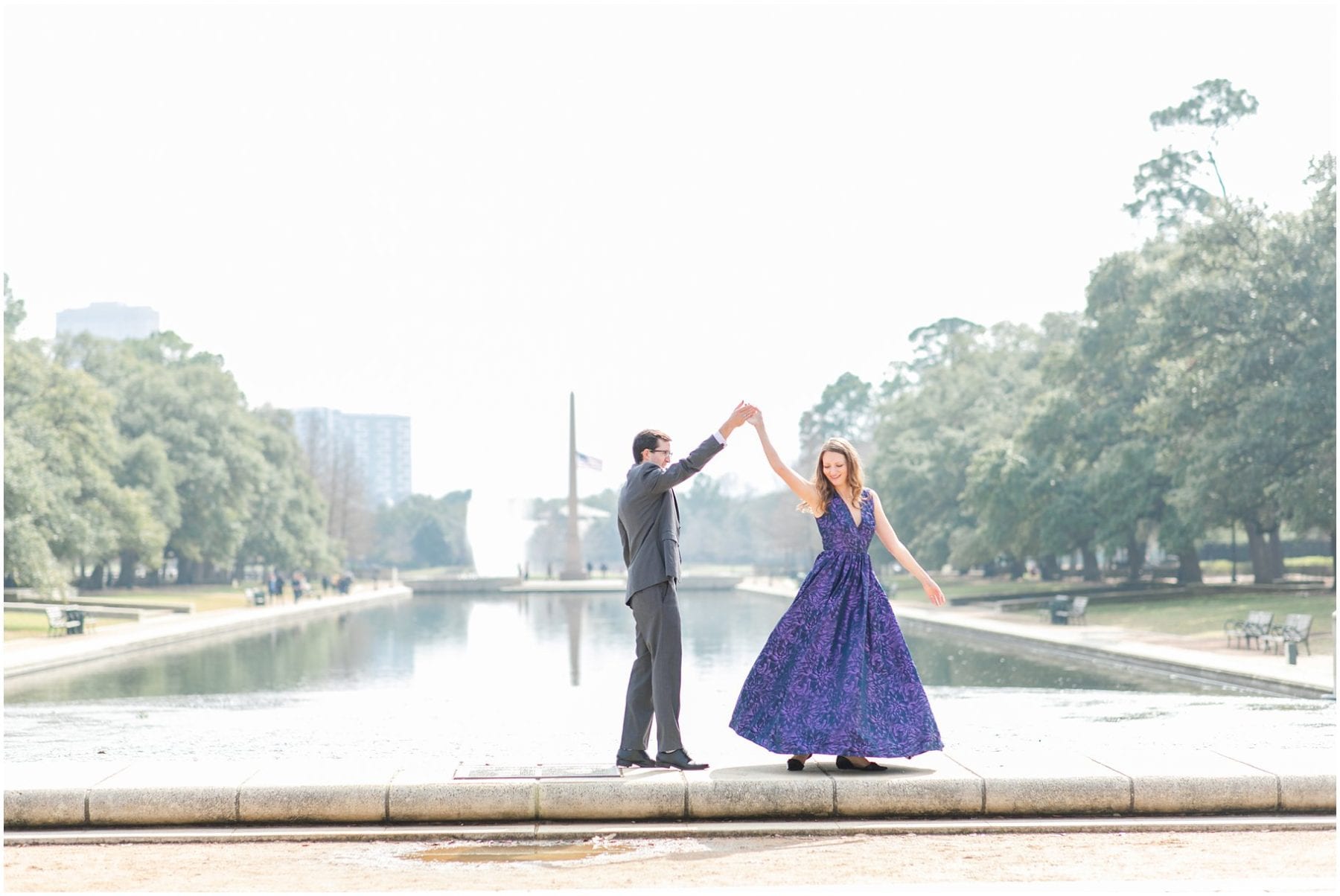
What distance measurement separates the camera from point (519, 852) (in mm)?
7320

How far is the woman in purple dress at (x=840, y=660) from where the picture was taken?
27.0ft

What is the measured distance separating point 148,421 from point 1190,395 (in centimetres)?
4967

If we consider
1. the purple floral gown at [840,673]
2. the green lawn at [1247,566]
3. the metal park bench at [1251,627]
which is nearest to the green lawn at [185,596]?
the metal park bench at [1251,627]

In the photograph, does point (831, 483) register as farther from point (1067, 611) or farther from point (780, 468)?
point (1067, 611)

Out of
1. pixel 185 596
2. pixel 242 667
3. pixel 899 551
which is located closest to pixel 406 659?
pixel 242 667

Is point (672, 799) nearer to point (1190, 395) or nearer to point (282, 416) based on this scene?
point (1190, 395)

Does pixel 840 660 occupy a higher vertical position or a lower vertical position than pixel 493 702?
higher

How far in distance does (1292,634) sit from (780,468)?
20935 mm

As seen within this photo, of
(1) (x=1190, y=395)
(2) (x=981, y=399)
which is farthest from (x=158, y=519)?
(1) (x=1190, y=395)

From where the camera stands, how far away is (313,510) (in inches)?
3570

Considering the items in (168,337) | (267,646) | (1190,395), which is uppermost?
(168,337)

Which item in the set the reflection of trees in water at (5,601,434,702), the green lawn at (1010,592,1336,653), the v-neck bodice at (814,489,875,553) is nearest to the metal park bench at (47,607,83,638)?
the reflection of trees in water at (5,601,434,702)

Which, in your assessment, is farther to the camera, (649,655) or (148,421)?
(148,421)

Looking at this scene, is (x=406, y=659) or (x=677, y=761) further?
(x=406, y=659)
